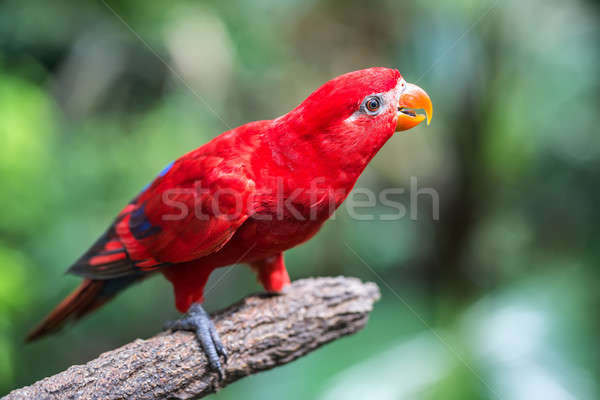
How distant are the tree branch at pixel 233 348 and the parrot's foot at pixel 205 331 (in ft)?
0.08

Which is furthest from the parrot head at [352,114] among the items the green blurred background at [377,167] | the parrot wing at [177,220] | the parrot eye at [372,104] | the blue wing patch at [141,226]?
the green blurred background at [377,167]

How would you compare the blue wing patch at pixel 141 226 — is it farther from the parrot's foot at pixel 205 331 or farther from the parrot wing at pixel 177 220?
the parrot's foot at pixel 205 331

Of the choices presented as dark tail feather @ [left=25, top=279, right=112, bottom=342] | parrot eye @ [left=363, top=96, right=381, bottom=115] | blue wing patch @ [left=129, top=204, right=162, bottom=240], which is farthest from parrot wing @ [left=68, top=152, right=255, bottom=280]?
parrot eye @ [left=363, top=96, right=381, bottom=115]

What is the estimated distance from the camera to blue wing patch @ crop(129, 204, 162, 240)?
1589 millimetres

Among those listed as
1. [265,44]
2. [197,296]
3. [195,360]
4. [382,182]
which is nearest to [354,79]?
[197,296]

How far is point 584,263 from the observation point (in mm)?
2676

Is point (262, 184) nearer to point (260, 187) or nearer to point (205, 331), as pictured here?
point (260, 187)

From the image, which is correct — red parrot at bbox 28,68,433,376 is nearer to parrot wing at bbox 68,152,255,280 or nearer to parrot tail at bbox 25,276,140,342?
parrot wing at bbox 68,152,255,280

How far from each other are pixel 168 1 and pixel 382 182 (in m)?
1.83

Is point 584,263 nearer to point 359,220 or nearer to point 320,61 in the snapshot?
point 359,220

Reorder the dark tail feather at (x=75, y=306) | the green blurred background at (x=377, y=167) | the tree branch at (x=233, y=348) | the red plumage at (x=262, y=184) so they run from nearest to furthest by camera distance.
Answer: the tree branch at (x=233, y=348) → the red plumage at (x=262, y=184) → the dark tail feather at (x=75, y=306) → the green blurred background at (x=377, y=167)

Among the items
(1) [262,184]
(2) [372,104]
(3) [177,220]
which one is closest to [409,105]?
(2) [372,104]

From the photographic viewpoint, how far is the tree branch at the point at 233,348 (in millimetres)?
1318

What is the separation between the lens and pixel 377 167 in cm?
348
